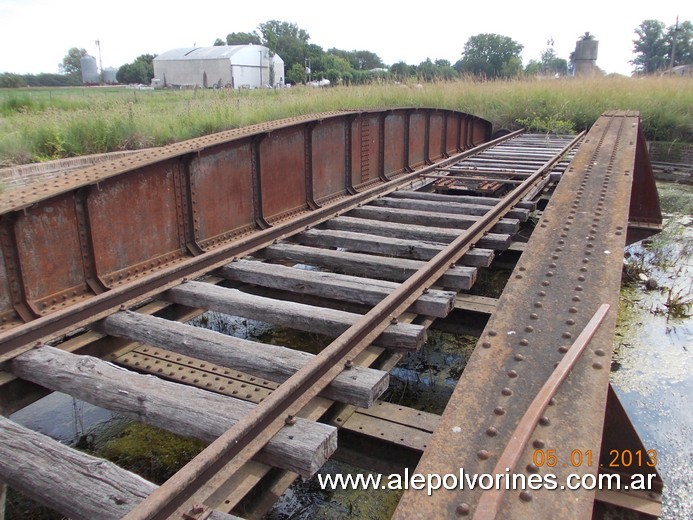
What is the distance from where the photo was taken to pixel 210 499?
2125mm

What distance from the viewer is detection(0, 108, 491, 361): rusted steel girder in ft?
12.7

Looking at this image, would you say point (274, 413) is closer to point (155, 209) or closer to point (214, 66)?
point (155, 209)

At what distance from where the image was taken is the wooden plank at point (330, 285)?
3.97 m

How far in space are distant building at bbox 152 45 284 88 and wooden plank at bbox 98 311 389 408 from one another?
5549 cm

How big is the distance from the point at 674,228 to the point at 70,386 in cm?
956

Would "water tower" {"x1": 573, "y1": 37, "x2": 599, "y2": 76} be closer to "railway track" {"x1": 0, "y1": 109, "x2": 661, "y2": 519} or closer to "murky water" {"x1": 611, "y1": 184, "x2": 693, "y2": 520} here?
"murky water" {"x1": 611, "y1": 184, "x2": 693, "y2": 520}

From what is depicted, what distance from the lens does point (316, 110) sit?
1391 cm

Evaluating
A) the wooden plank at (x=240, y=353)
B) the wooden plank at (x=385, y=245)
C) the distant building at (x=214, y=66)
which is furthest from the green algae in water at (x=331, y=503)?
the distant building at (x=214, y=66)

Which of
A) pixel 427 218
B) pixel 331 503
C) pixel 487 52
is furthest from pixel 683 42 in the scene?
pixel 331 503

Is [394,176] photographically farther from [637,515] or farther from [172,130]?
[637,515]

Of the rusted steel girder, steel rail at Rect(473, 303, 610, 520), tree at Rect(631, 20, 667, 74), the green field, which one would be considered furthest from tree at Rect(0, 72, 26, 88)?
tree at Rect(631, 20, 667, 74)

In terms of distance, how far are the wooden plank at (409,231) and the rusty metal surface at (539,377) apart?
1630mm

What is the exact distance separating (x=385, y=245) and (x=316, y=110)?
30.4ft

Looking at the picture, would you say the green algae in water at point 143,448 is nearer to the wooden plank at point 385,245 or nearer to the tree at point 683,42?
the wooden plank at point 385,245
